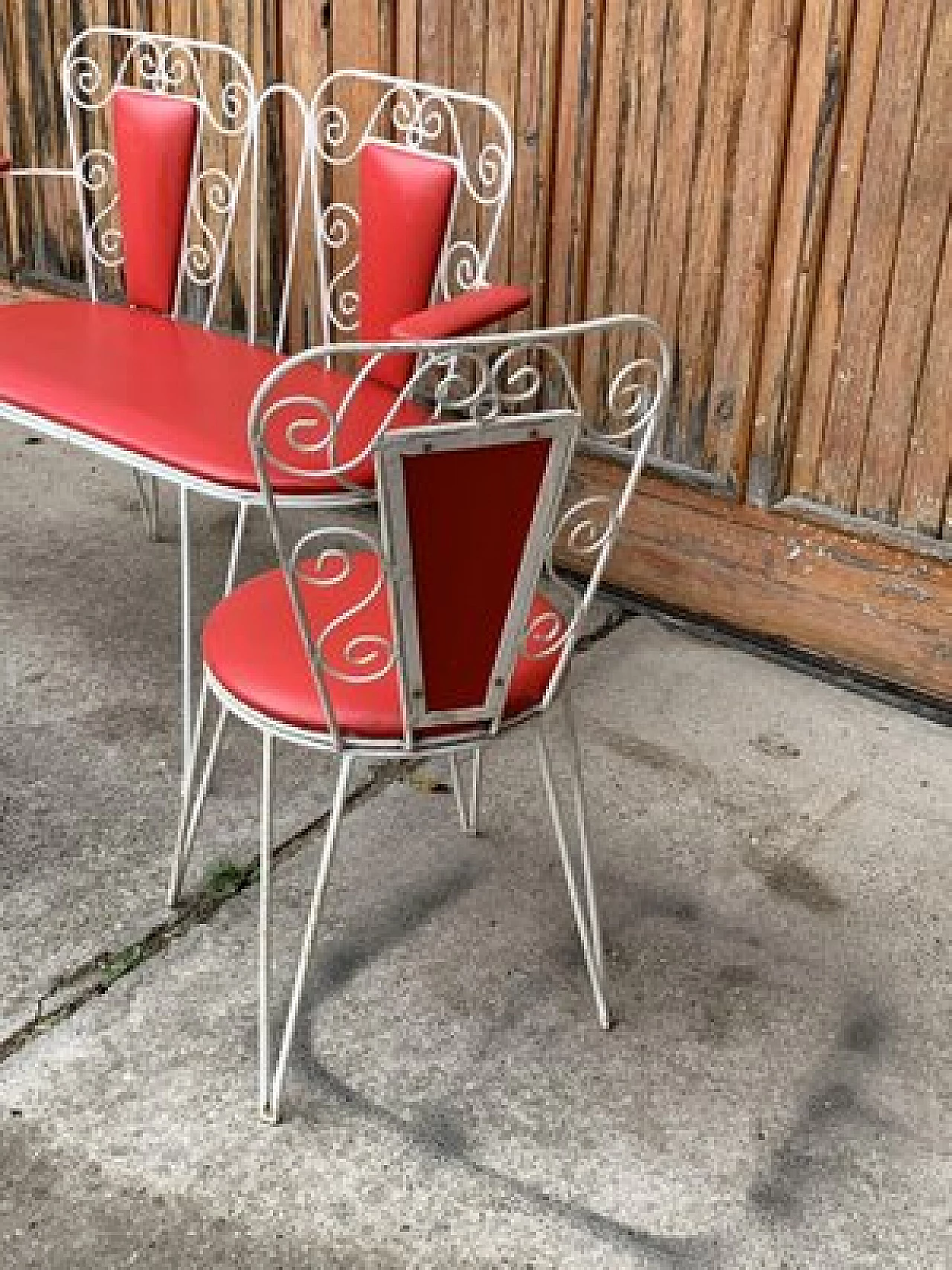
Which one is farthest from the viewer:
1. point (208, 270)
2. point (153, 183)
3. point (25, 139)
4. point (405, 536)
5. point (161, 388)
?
point (25, 139)

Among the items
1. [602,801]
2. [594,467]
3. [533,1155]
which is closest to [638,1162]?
[533,1155]

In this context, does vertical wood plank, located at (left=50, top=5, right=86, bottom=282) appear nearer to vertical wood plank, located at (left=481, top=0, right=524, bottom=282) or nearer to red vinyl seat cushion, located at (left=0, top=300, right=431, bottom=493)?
red vinyl seat cushion, located at (left=0, top=300, right=431, bottom=493)

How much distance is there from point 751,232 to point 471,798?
124 cm

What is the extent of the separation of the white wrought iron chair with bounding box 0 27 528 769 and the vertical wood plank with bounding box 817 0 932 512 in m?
0.66

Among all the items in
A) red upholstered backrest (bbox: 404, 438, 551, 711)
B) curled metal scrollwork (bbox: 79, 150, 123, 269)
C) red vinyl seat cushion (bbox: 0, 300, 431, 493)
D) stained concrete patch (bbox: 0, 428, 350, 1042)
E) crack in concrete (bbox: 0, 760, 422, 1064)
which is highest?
red upholstered backrest (bbox: 404, 438, 551, 711)

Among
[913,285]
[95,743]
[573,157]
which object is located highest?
[573,157]

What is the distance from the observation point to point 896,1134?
2.17 meters

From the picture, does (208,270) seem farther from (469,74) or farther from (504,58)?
(504,58)

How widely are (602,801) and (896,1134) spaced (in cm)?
86

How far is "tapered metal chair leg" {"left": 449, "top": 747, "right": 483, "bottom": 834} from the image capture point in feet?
8.77

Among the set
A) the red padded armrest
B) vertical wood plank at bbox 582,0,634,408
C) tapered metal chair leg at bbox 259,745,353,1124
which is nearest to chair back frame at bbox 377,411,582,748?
tapered metal chair leg at bbox 259,745,353,1124

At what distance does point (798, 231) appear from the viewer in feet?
10.1

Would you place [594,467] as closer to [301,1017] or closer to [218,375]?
[218,375]

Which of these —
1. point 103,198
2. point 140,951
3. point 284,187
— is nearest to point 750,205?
point 284,187
